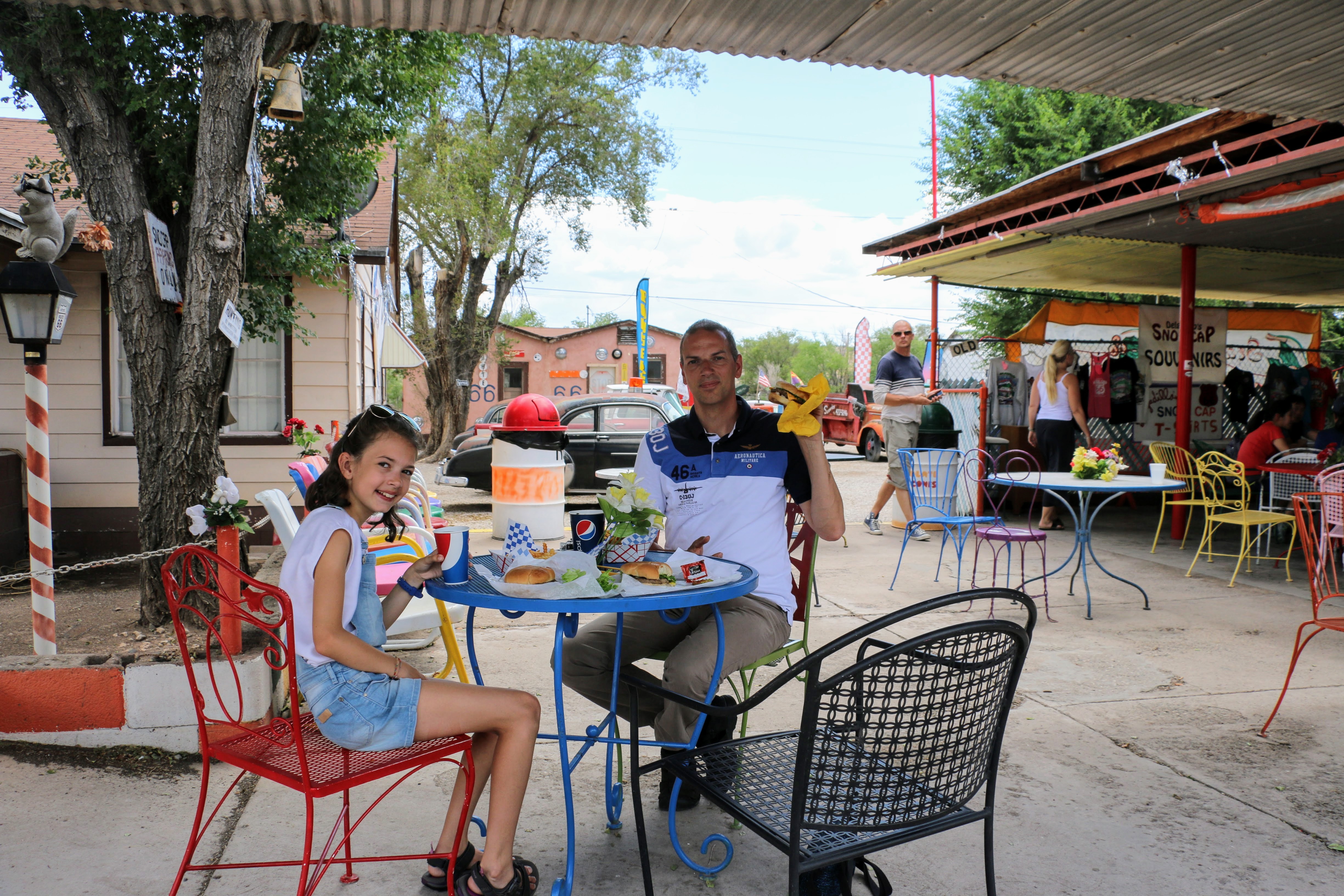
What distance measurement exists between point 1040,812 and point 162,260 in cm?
447

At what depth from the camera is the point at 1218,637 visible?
16.7 feet

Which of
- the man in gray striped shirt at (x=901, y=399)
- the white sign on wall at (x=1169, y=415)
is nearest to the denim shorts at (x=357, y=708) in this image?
the man in gray striped shirt at (x=901, y=399)

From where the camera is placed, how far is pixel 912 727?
188cm

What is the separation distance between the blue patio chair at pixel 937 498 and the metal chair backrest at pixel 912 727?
4155 millimetres

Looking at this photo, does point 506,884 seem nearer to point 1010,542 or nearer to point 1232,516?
point 1010,542

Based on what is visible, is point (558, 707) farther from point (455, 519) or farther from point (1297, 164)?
point (455, 519)

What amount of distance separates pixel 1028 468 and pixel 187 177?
25.4ft

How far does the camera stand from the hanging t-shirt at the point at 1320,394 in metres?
11.2

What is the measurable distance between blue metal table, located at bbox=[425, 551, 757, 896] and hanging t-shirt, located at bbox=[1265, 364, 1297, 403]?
11.0 m

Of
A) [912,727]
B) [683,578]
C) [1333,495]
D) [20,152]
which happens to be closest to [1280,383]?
[1333,495]

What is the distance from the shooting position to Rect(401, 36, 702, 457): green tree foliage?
18.2 m

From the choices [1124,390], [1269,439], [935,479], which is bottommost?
[935,479]

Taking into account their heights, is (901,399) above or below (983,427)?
above

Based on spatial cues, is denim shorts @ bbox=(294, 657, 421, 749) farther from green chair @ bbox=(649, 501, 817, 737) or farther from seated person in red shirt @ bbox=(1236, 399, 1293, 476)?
seated person in red shirt @ bbox=(1236, 399, 1293, 476)
